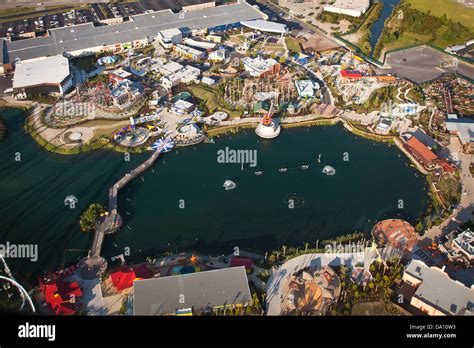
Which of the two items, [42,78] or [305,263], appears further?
[42,78]

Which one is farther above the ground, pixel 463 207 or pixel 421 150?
pixel 421 150

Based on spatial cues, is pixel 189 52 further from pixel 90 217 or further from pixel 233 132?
pixel 90 217

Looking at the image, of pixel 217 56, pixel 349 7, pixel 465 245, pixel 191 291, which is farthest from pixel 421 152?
pixel 349 7

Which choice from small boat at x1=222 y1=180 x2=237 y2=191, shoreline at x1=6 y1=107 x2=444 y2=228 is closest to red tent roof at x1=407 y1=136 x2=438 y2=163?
shoreline at x1=6 y1=107 x2=444 y2=228

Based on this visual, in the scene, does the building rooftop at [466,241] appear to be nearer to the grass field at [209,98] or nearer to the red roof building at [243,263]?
the red roof building at [243,263]

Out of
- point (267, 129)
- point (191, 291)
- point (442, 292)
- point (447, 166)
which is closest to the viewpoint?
point (442, 292)

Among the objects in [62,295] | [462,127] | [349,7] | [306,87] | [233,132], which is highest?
[349,7]

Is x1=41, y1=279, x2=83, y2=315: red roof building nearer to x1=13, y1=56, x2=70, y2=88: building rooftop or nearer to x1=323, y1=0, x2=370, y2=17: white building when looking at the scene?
x1=13, y1=56, x2=70, y2=88: building rooftop
